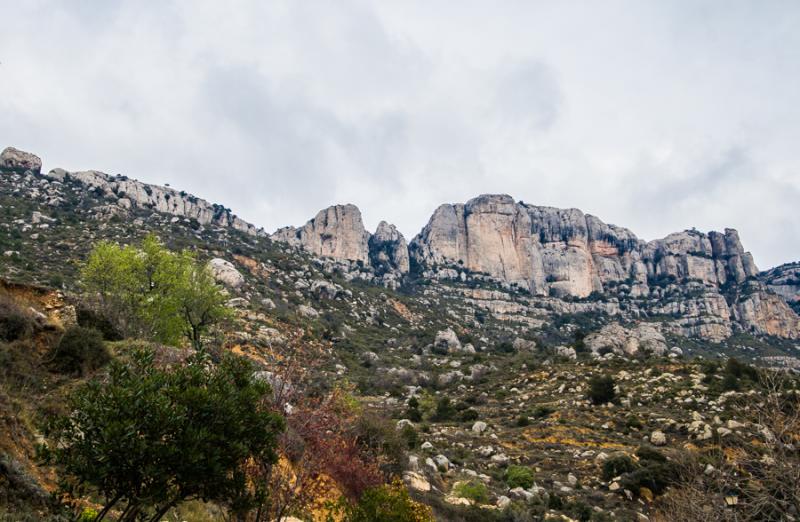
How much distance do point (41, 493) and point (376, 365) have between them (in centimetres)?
4765

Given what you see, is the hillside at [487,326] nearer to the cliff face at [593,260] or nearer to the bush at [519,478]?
the bush at [519,478]

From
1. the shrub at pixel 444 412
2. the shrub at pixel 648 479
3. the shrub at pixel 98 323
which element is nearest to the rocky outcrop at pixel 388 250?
the shrub at pixel 444 412

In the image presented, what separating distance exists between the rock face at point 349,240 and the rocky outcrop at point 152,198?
16538mm

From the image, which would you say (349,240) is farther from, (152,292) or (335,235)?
(152,292)

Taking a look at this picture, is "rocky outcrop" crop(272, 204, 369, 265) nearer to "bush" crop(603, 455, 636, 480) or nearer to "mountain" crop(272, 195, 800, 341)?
"mountain" crop(272, 195, 800, 341)

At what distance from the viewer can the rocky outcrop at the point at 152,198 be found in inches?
3095

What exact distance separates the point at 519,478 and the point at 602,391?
1561 centimetres

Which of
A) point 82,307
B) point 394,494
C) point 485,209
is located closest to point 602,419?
point 394,494

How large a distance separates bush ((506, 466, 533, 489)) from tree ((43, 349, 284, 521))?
60.7 feet

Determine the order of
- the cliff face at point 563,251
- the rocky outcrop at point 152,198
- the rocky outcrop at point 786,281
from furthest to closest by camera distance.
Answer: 1. the cliff face at point 563,251
2. the rocky outcrop at point 786,281
3. the rocky outcrop at point 152,198

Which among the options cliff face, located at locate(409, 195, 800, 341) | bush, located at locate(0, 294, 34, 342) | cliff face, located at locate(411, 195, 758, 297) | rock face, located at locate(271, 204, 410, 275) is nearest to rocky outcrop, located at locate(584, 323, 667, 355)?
bush, located at locate(0, 294, 34, 342)

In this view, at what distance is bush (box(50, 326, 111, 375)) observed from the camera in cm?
1092

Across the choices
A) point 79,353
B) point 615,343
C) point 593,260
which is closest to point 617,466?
point 79,353

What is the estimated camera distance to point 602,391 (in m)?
32.8
